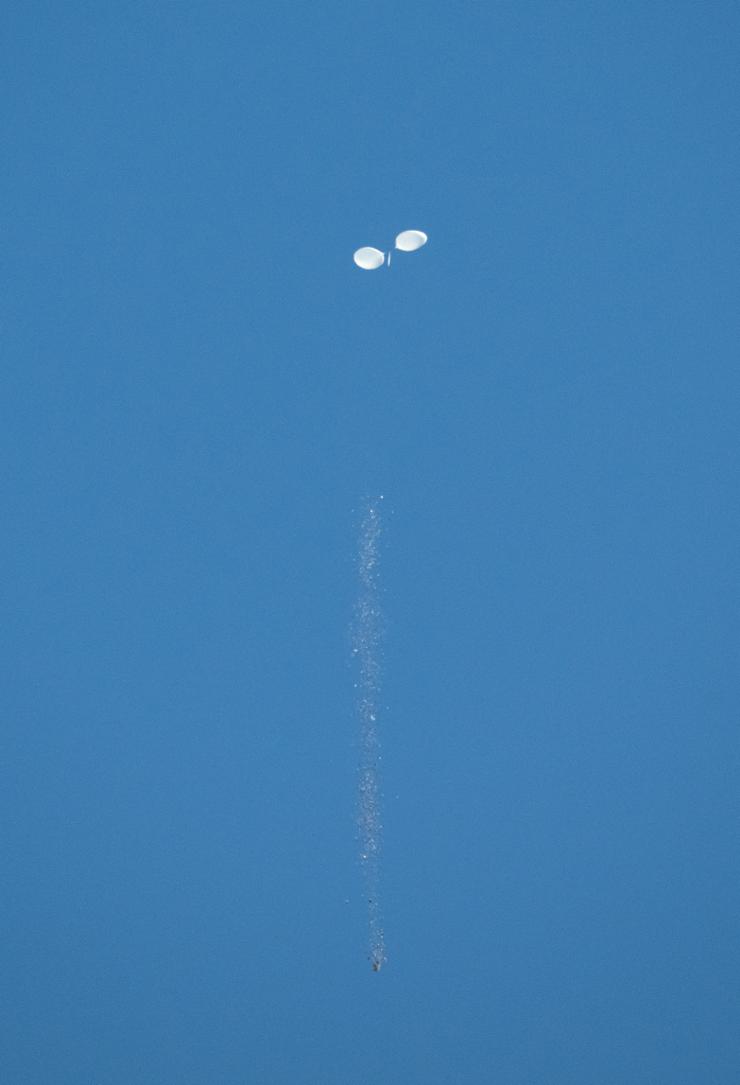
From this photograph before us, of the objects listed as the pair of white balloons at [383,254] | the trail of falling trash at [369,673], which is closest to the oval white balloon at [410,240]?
the pair of white balloons at [383,254]

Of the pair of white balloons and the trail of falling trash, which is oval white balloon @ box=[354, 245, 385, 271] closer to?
the pair of white balloons

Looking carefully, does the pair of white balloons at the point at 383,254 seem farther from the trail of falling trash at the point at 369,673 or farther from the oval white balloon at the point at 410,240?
the trail of falling trash at the point at 369,673

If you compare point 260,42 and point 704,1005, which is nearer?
point 704,1005

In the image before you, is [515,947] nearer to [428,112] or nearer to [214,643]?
[214,643]

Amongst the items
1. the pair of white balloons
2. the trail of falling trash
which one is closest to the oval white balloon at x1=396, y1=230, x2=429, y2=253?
the pair of white balloons

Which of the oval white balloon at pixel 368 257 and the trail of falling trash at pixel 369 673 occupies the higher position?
the oval white balloon at pixel 368 257

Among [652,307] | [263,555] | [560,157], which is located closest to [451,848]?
[263,555]
